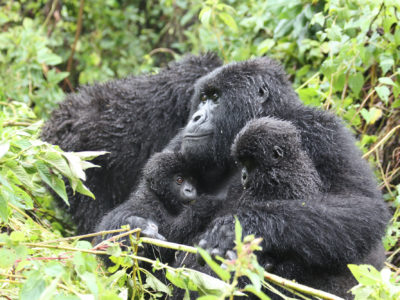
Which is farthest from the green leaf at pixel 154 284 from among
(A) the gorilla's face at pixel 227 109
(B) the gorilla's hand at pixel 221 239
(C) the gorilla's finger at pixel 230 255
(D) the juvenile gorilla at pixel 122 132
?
(D) the juvenile gorilla at pixel 122 132

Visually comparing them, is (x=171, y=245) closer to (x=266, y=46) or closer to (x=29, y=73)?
(x=266, y=46)

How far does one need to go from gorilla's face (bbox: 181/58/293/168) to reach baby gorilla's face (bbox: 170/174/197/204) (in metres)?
0.14

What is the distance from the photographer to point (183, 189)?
12.2ft

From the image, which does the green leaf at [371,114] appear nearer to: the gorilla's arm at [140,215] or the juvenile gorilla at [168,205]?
the juvenile gorilla at [168,205]

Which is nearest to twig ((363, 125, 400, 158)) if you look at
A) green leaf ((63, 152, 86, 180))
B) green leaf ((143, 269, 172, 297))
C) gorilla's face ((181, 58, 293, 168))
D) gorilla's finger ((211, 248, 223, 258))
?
gorilla's face ((181, 58, 293, 168))

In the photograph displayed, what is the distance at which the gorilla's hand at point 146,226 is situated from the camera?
10.5 feet

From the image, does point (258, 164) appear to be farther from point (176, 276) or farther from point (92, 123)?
point (92, 123)

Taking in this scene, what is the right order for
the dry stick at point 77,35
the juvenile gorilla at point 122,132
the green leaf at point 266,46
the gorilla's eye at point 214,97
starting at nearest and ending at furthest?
1. the gorilla's eye at point 214,97
2. the juvenile gorilla at point 122,132
3. the green leaf at point 266,46
4. the dry stick at point 77,35

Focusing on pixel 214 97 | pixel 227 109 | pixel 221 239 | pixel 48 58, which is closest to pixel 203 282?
pixel 221 239

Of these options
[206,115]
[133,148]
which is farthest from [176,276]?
[133,148]

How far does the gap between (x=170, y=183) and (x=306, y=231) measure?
107 cm

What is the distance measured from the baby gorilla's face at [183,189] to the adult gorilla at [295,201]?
4.4 inches

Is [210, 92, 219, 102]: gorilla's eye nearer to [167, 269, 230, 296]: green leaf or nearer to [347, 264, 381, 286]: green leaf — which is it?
[167, 269, 230, 296]: green leaf

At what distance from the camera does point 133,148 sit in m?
4.71
